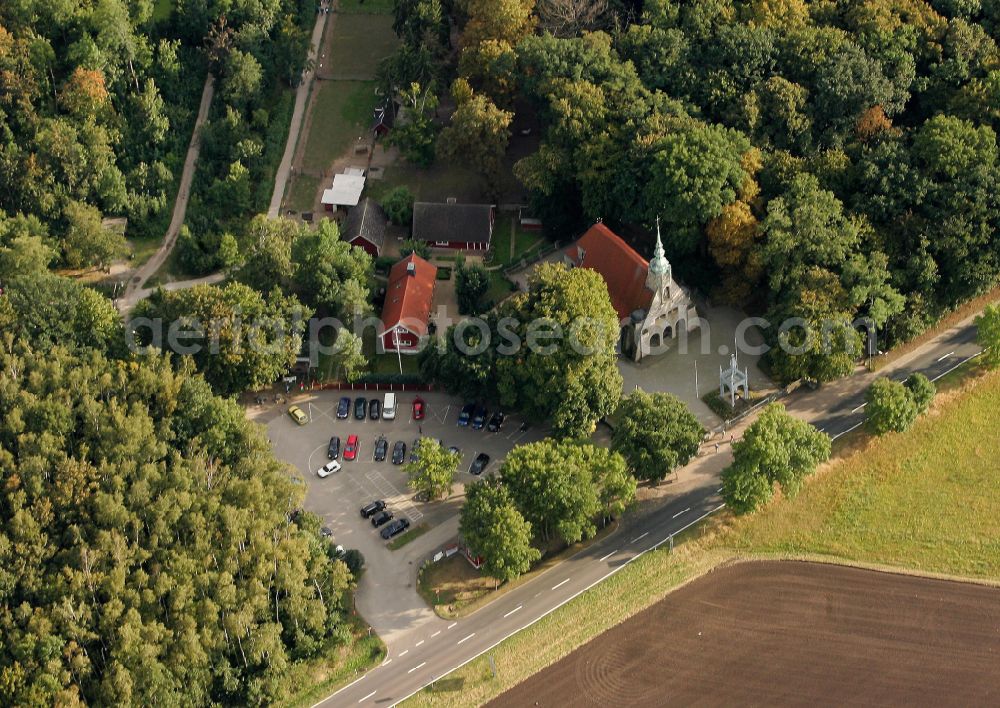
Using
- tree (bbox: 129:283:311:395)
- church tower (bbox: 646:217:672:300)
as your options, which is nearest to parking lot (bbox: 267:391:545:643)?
tree (bbox: 129:283:311:395)

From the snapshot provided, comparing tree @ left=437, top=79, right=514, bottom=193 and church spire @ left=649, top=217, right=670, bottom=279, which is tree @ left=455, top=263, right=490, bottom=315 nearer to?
tree @ left=437, top=79, right=514, bottom=193

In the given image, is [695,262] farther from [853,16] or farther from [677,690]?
[677,690]

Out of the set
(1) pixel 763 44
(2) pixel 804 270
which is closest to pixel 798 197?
(2) pixel 804 270

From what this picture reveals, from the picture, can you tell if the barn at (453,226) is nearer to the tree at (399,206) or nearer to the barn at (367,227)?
the tree at (399,206)

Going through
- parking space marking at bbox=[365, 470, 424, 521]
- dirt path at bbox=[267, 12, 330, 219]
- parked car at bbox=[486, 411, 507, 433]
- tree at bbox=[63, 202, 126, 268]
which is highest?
dirt path at bbox=[267, 12, 330, 219]

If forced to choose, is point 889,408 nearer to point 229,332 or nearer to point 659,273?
point 659,273

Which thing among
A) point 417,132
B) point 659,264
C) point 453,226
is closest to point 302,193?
point 417,132

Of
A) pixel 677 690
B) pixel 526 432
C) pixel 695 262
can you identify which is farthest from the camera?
pixel 695 262
